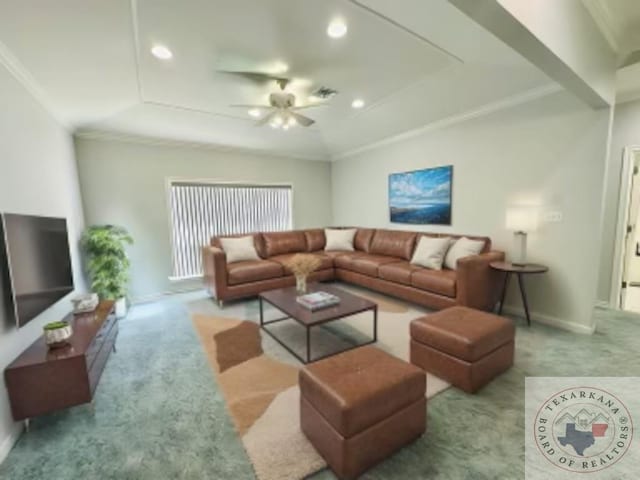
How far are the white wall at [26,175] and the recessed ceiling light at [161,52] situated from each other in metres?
0.98

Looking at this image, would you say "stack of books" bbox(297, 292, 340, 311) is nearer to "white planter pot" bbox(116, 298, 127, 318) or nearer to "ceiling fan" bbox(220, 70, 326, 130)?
"ceiling fan" bbox(220, 70, 326, 130)

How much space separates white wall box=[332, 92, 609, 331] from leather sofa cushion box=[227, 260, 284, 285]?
252cm

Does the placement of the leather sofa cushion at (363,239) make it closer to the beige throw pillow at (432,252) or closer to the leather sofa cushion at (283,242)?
the leather sofa cushion at (283,242)

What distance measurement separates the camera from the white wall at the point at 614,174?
3156mm

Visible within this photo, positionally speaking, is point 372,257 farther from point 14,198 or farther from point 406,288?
point 14,198

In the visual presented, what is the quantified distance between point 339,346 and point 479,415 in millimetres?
1240

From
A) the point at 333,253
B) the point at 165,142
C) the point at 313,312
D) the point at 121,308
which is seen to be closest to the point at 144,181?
the point at 165,142

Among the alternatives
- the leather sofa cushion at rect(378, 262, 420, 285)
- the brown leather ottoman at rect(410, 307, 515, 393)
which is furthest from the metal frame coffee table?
the leather sofa cushion at rect(378, 262, 420, 285)

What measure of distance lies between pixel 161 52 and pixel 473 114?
135 inches

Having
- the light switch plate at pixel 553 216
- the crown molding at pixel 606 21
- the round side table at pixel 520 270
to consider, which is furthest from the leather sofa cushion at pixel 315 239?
the crown molding at pixel 606 21

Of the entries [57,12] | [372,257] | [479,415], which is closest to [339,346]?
[479,415]

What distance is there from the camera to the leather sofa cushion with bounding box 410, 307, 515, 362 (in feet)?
6.37

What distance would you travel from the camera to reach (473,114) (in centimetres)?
356
